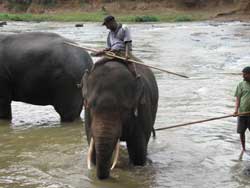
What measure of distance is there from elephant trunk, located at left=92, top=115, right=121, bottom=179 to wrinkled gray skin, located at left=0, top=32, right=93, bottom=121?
3.41 meters

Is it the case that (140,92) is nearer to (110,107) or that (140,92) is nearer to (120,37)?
(110,107)

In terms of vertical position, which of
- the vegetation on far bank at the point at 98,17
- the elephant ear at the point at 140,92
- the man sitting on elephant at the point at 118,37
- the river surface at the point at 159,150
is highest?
the man sitting on elephant at the point at 118,37

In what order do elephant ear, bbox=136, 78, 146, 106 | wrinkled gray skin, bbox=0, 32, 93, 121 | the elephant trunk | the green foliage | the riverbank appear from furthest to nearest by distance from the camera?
the riverbank → the green foliage → wrinkled gray skin, bbox=0, 32, 93, 121 → elephant ear, bbox=136, 78, 146, 106 → the elephant trunk

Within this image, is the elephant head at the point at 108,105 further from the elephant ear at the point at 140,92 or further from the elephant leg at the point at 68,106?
the elephant leg at the point at 68,106

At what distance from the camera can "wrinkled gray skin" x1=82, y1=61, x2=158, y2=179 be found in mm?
5750

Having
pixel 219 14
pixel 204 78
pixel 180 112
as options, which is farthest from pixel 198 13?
pixel 180 112

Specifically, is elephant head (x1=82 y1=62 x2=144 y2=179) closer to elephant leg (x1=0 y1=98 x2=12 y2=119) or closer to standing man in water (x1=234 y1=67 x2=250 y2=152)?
standing man in water (x1=234 y1=67 x2=250 y2=152)

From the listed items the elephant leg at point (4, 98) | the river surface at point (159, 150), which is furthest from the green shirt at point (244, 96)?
the elephant leg at point (4, 98)

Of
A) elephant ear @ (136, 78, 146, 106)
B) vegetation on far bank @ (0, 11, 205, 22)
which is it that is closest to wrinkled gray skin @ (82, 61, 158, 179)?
elephant ear @ (136, 78, 146, 106)

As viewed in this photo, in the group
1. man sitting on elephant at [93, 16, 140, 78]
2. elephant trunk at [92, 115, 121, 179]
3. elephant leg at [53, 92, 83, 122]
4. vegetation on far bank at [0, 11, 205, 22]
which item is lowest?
vegetation on far bank at [0, 11, 205, 22]

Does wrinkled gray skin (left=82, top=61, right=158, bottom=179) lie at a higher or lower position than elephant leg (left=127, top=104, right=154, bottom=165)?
higher

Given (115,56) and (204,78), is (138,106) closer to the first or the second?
(115,56)

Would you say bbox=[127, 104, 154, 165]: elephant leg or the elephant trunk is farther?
bbox=[127, 104, 154, 165]: elephant leg

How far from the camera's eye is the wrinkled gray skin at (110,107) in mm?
5750
